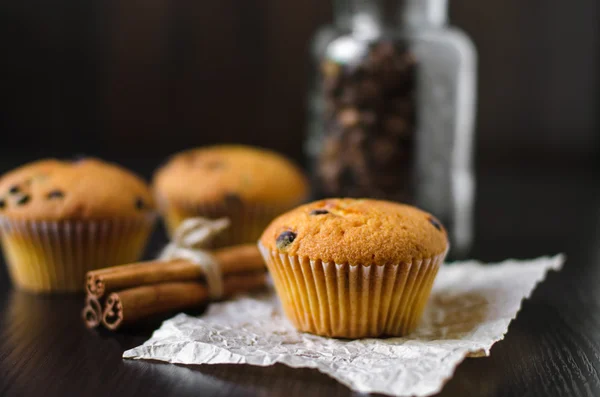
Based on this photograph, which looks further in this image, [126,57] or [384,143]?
[126,57]

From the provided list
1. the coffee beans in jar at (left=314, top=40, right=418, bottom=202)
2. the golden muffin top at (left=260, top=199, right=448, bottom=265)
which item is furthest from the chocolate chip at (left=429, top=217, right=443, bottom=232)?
the coffee beans in jar at (left=314, top=40, right=418, bottom=202)

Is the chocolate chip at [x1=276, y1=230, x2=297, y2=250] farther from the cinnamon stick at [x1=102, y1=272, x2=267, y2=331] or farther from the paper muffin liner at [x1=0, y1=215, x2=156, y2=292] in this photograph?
the paper muffin liner at [x1=0, y1=215, x2=156, y2=292]

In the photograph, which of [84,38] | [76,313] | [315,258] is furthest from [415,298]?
[84,38]

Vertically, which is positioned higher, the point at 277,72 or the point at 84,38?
the point at 84,38

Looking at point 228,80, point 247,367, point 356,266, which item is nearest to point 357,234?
point 356,266

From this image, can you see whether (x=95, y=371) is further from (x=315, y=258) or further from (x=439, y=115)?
(x=439, y=115)

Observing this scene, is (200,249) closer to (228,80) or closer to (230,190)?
(230,190)
